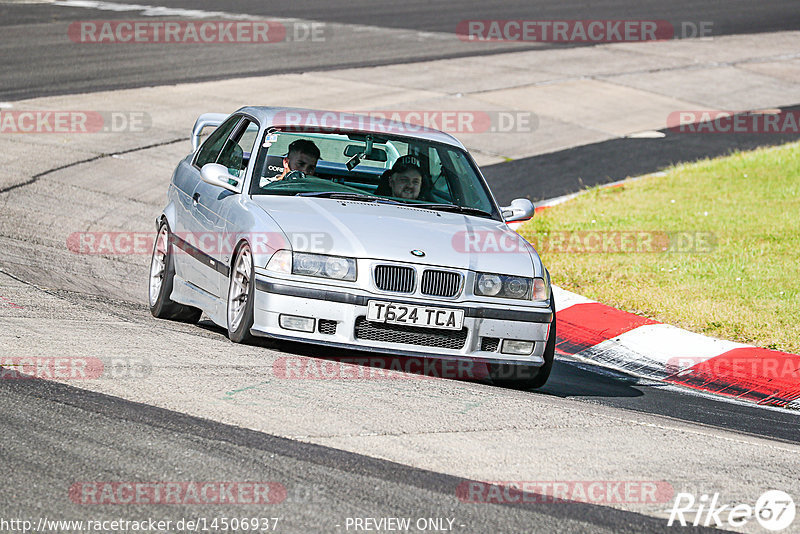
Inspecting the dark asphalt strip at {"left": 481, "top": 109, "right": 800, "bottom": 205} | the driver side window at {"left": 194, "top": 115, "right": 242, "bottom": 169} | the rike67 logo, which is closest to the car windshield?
the driver side window at {"left": 194, "top": 115, "right": 242, "bottom": 169}

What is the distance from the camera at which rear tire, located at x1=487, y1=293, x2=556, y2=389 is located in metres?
7.36

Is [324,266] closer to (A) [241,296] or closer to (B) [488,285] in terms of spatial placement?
(A) [241,296]

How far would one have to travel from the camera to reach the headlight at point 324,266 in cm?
682

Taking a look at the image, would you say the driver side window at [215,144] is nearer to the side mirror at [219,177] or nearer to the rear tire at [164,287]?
the rear tire at [164,287]

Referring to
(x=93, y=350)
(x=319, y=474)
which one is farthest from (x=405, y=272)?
(x=319, y=474)

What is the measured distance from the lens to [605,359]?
354 inches

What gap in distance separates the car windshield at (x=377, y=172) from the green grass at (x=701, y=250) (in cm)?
239

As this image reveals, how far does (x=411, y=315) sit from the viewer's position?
6793mm

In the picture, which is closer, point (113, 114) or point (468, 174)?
point (468, 174)

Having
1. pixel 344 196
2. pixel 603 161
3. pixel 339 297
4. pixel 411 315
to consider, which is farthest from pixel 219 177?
pixel 603 161

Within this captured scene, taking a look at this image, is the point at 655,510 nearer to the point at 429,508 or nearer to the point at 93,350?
the point at 429,508

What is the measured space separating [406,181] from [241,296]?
1.65 metres

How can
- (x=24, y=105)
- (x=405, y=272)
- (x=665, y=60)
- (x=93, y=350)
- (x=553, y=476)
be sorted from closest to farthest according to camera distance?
(x=553, y=476) < (x=93, y=350) < (x=405, y=272) < (x=24, y=105) < (x=665, y=60)

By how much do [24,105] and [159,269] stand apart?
9298 millimetres
